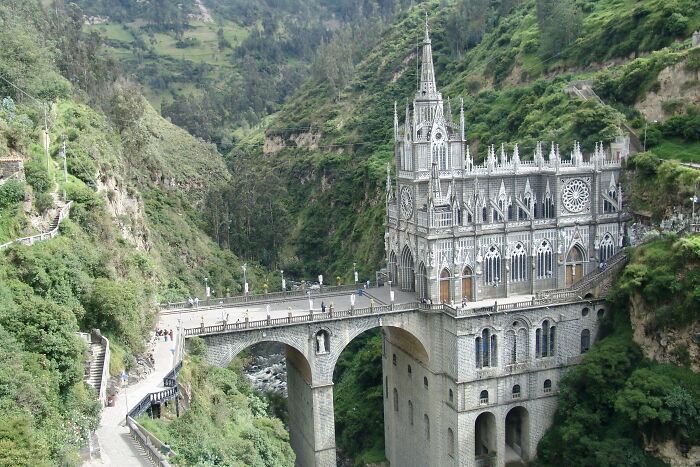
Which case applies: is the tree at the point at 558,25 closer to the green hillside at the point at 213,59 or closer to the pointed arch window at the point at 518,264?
the pointed arch window at the point at 518,264

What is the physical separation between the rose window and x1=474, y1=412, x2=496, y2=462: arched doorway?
16.4 meters

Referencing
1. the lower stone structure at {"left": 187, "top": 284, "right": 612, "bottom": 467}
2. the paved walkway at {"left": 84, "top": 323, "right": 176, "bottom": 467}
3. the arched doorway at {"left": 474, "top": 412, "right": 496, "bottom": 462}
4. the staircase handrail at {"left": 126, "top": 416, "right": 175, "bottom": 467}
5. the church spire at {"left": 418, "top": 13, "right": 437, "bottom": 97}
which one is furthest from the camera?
the arched doorway at {"left": 474, "top": 412, "right": 496, "bottom": 462}

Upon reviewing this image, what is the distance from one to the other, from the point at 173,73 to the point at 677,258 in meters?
141

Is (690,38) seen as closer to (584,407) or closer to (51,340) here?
(584,407)

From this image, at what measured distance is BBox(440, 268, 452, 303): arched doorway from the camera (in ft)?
173

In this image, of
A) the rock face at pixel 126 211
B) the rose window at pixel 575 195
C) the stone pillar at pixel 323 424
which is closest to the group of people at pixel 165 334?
the stone pillar at pixel 323 424

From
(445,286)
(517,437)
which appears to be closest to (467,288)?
(445,286)

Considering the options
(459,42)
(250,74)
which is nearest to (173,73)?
(250,74)

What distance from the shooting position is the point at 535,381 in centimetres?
5338

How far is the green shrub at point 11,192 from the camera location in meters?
41.5

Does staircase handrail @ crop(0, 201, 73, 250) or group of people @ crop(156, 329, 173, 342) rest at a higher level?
staircase handrail @ crop(0, 201, 73, 250)

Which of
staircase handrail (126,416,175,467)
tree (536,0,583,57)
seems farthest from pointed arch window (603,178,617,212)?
staircase handrail (126,416,175,467)

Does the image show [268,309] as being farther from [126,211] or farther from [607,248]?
[607,248]

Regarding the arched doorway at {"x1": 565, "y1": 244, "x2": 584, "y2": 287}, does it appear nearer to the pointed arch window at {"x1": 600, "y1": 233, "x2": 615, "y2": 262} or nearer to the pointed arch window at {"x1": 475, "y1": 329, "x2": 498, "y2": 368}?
the pointed arch window at {"x1": 600, "y1": 233, "x2": 615, "y2": 262}
